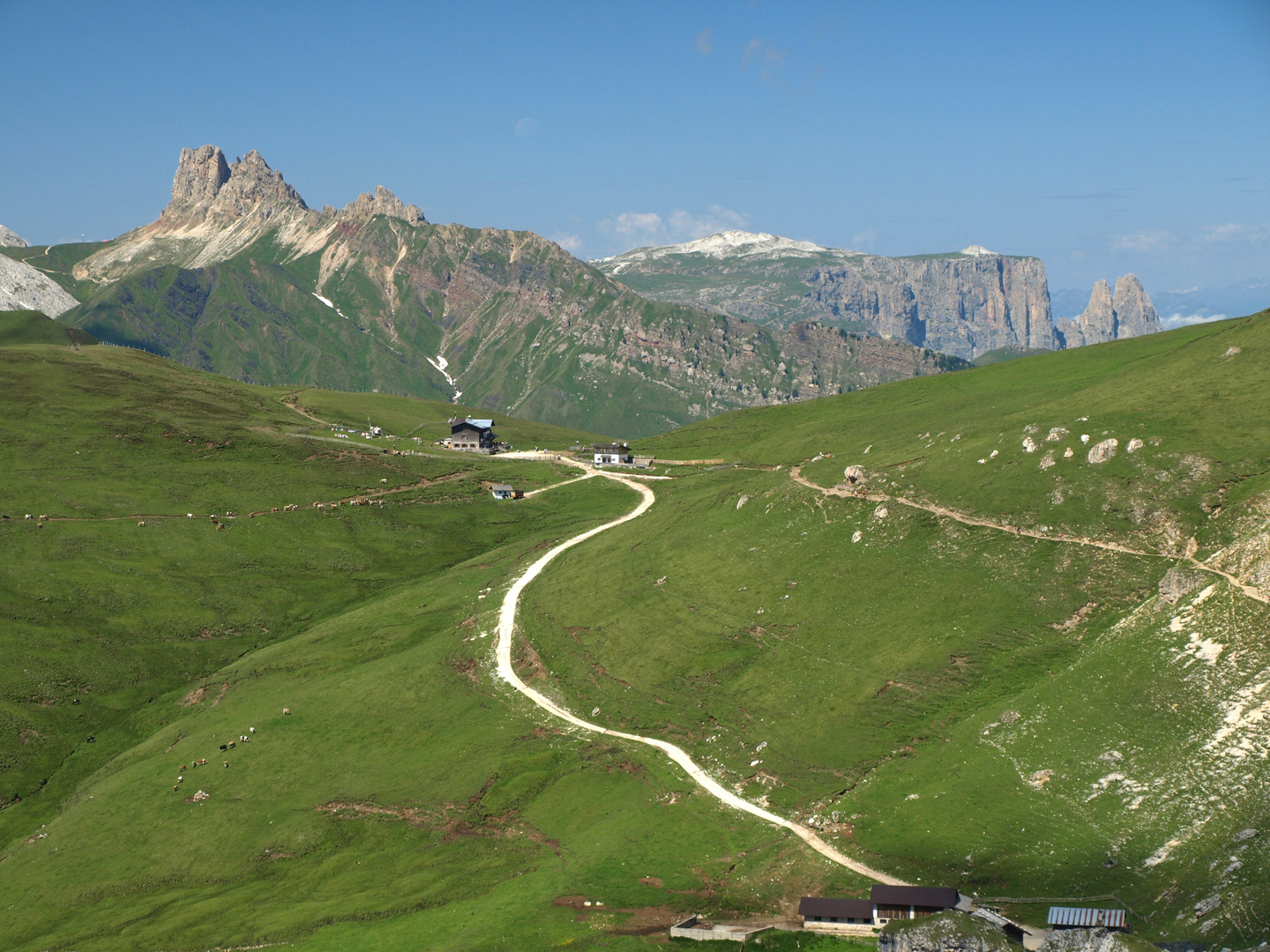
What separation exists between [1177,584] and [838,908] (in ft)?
135

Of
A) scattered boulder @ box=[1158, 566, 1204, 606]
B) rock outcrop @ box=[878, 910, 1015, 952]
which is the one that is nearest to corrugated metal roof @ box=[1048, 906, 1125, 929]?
rock outcrop @ box=[878, 910, 1015, 952]

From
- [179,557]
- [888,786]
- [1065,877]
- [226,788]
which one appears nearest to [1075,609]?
[888,786]

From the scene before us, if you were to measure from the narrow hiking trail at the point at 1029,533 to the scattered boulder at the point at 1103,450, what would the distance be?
11.2m

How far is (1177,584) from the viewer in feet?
232

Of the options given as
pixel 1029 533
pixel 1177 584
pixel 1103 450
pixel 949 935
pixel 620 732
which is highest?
pixel 1103 450

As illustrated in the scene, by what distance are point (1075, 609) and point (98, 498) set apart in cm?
15563

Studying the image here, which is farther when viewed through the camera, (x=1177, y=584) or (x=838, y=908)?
(x=1177, y=584)

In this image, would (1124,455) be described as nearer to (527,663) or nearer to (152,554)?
(527,663)

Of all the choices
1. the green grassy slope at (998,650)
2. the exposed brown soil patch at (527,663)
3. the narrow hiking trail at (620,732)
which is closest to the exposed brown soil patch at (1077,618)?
the green grassy slope at (998,650)


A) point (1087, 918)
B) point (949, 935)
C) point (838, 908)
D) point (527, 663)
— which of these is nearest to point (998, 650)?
point (1087, 918)

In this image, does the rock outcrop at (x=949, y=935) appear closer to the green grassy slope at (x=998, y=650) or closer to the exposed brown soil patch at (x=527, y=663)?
the green grassy slope at (x=998, y=650)

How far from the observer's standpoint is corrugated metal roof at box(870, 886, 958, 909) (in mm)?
47812

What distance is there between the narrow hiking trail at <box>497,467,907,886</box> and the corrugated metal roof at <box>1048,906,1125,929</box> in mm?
8890

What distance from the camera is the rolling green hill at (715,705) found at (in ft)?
185
